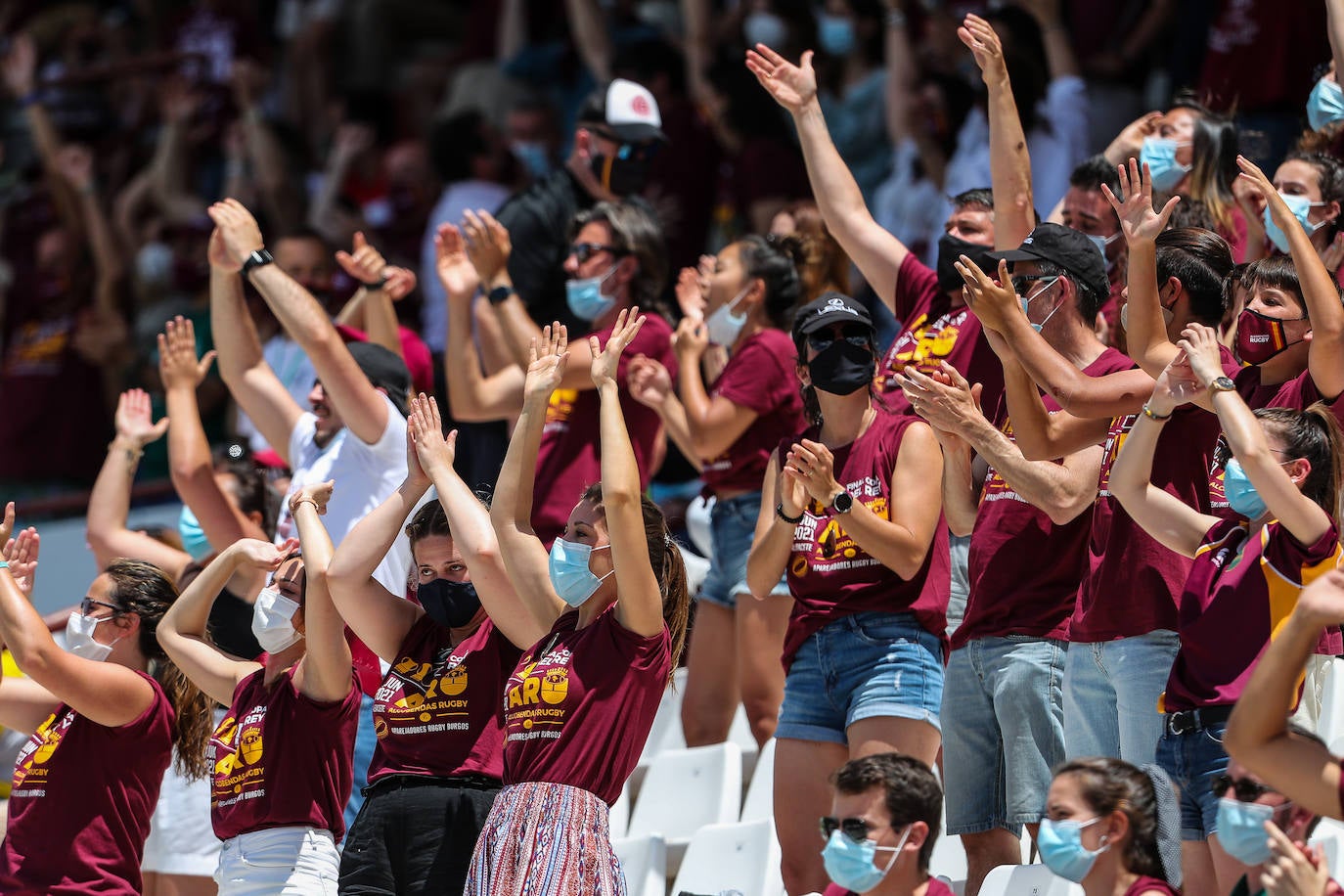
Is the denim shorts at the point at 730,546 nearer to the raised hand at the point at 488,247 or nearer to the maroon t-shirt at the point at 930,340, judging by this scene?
the maroon t-shirt at the point at 930,340

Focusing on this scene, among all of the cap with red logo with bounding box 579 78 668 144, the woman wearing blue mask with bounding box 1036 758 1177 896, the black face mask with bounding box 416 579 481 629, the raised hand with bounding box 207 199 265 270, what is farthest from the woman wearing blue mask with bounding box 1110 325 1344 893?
the raised hand with bounding box 207 199 265 270

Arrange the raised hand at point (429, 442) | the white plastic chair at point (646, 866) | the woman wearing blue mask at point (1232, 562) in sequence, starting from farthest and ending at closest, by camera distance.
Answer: the white plastic chair at point (646, 866) → the raised hand at point (429, 442) → the woman wearing blue mask at point (1232, 562)

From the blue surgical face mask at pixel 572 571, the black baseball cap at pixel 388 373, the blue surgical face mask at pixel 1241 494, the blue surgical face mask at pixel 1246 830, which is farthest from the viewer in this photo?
the black baseball cap at pixel 388 373

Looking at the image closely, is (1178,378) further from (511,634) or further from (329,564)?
(329,564)

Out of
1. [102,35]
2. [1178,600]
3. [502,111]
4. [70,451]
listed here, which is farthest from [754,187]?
[102,35]

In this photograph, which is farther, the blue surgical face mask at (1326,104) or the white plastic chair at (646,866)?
the blue surgical face mask at (1326,104)

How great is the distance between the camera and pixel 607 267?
5.98 meters

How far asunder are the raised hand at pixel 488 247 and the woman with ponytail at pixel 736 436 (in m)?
0.60

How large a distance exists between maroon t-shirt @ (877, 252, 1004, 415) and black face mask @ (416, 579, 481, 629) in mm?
1254

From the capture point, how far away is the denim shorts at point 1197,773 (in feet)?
12.3

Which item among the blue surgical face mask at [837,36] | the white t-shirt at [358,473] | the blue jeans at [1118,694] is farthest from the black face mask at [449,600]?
the blue surgical face mask at [837,36]

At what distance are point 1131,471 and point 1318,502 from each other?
1.26ft

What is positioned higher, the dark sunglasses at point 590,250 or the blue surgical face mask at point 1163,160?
the blue surgical face mask at point 1163,160

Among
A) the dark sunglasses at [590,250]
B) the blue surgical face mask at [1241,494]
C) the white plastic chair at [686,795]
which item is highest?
the blue surgical face mask at [1241,494]
